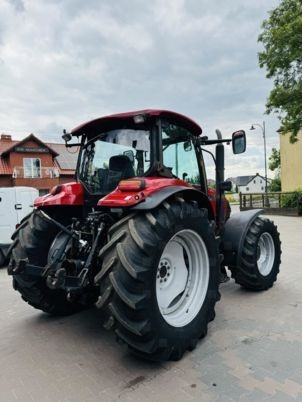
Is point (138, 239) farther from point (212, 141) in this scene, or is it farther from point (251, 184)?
point (251, 184)

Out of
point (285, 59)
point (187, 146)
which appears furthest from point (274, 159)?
point (187, 146)

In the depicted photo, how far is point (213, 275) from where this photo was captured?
3.19 m

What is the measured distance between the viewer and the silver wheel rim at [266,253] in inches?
184

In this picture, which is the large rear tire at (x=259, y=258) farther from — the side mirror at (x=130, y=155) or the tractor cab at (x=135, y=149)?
the side mirror at (x=130, y=155)

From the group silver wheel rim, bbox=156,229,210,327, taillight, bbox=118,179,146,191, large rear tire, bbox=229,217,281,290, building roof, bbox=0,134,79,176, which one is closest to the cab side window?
taillight, bbox=118,179,146,191

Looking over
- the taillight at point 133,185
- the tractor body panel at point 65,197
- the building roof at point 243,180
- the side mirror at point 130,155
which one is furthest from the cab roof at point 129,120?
the building roof at point 243,180

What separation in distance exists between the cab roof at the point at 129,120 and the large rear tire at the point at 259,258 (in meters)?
1.57

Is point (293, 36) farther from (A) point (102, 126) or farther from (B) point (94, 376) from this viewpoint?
(B) point (94, 376)

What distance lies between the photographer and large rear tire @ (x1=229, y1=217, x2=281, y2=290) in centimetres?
421

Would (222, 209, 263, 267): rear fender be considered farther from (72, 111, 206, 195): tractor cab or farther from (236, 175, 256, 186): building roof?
(236, 175, 256, 186): building roof

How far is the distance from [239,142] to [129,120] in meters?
1.49

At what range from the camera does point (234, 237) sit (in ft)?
13.8

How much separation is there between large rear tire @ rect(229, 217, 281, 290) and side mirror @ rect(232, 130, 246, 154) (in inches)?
41.4

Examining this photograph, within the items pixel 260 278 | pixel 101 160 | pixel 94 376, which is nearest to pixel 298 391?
pixel 94 376
